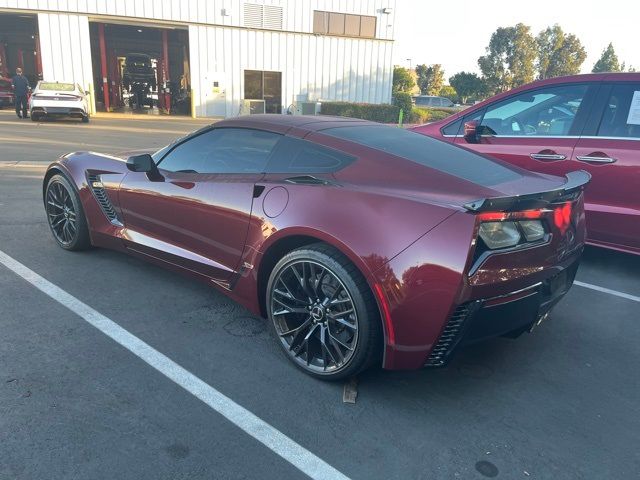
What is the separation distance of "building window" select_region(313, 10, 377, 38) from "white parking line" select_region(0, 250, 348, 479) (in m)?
23.6

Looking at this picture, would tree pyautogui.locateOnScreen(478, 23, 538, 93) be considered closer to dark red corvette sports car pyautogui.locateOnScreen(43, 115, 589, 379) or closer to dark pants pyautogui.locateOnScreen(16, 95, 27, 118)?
dark pants pyautogui.locateOnScreen(16, 95, 27, 118)

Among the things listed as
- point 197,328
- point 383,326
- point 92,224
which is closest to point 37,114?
point 92,224

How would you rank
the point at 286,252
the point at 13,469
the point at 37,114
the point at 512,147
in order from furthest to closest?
the point at 37,114, the point at 512,147, the point at 286,252, the point at 13,469

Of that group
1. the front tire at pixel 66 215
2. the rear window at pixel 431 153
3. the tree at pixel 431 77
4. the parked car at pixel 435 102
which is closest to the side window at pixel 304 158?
the rear window at pixel 431 153

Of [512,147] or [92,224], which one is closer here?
[92,224]

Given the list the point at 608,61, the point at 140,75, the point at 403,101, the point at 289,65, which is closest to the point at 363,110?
the point at 403,101

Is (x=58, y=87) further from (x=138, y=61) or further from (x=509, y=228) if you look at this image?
(x=509, y=228)

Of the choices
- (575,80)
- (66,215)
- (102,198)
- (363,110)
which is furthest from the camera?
(363,110)

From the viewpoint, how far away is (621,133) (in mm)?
4402

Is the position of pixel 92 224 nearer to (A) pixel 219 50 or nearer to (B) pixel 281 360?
A: (B) pixel 281 360

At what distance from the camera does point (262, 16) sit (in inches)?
944

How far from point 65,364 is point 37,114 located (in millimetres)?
17324

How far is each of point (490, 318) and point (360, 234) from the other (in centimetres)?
77

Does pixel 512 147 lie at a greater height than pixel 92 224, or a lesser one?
greater
